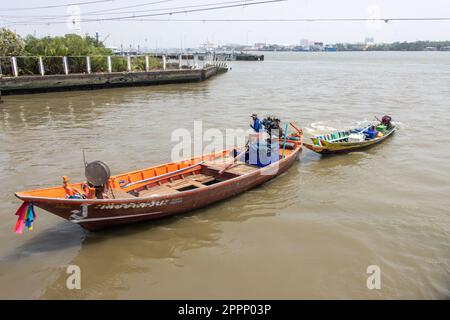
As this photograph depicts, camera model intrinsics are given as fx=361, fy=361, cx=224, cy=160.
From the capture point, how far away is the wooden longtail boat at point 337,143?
12.7 metres

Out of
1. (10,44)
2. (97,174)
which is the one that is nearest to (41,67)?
(10,44)

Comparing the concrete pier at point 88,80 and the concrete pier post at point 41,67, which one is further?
the concrete pier post at point 41,67

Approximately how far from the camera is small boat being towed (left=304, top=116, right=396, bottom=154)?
41.9 feet

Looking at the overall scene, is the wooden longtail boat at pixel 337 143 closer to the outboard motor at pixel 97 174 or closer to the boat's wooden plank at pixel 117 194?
the boat's wooden plank at pixel 117 194

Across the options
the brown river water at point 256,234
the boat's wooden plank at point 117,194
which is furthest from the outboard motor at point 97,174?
the brown river water at point 256,234

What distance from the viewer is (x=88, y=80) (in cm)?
2836

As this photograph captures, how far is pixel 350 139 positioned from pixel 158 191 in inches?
330

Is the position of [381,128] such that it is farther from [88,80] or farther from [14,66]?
[14,66]

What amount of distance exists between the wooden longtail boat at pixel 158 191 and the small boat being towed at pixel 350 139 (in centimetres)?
135

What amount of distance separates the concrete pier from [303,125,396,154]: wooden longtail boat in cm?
2125

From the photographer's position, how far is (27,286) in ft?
20.1

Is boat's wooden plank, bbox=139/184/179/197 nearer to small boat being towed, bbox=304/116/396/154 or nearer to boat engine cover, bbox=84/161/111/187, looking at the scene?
boat engine cover, bbox=84/161/111/187

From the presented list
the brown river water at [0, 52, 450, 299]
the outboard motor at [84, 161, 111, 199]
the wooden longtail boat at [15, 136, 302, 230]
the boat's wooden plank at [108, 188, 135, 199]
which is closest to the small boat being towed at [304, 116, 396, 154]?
the brown river water at [0, 52, 450, 299]

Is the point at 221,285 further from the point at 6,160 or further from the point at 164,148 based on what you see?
the point at 6,160
